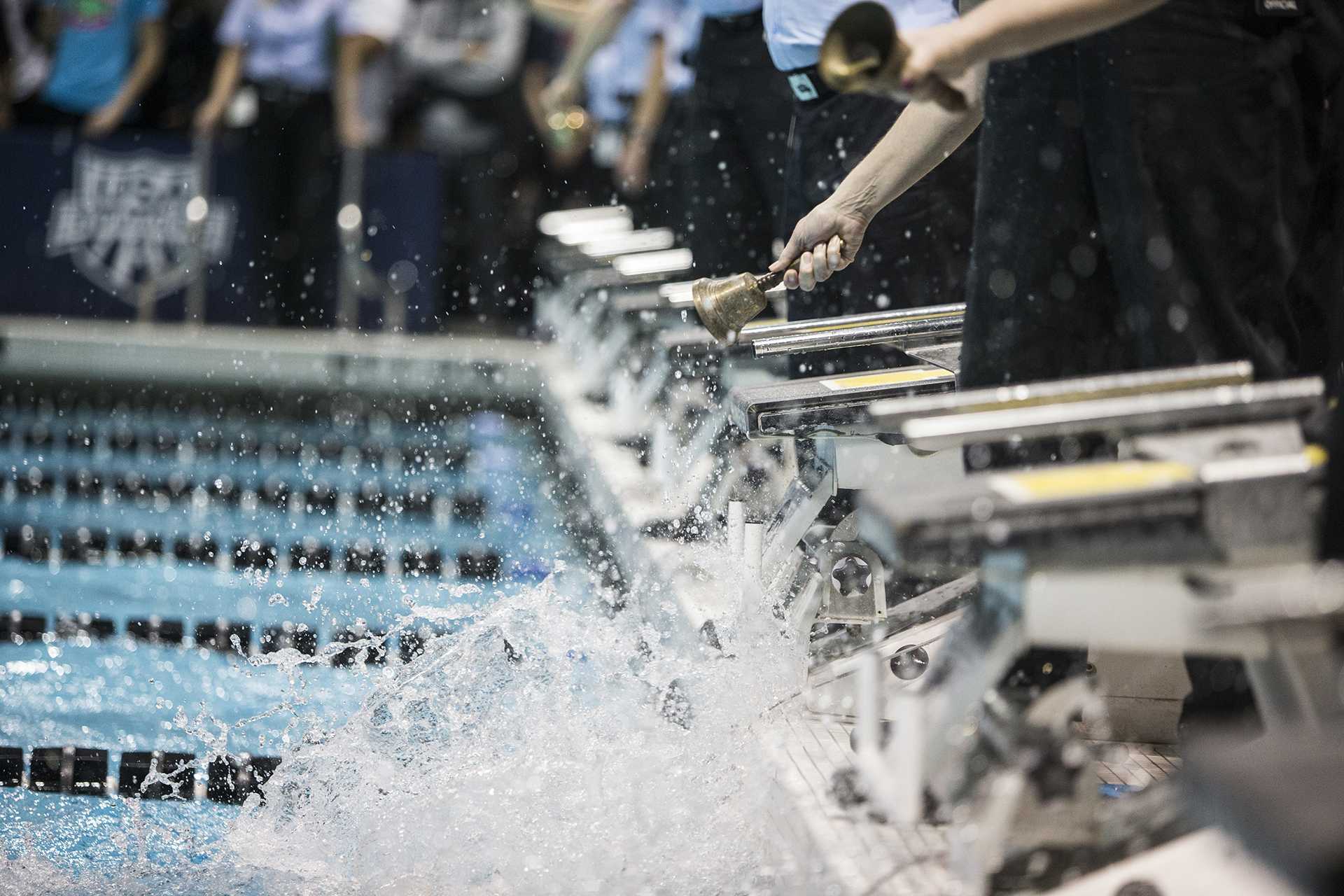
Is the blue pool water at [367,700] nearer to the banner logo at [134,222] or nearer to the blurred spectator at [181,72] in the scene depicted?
the banner logo at [134,222]

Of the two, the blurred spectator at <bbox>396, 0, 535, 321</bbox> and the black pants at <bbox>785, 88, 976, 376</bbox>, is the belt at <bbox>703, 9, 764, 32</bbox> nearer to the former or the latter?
the black pants at <bbox>785, 88, 976, 376</bbox>

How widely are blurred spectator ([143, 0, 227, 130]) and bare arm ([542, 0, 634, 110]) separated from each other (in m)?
3.21

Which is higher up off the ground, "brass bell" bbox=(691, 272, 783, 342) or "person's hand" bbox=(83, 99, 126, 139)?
"person's hand" bbox=(83, 99, 126, 139)

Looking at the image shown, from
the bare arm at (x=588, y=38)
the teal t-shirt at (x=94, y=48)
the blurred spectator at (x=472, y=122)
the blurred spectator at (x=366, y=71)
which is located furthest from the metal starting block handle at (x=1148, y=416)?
the teal t-shirt at (x=94, y=48)

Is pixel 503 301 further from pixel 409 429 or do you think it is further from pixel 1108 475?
pixel 1108 475

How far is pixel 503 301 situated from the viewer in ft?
→ 24.8

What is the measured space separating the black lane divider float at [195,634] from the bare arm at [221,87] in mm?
4241

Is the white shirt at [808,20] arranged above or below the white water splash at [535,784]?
above

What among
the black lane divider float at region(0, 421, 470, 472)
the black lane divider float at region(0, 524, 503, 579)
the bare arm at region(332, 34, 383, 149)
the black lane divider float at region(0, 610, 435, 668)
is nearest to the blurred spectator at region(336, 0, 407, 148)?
the bare arm at region(332, 34, 383, 149)

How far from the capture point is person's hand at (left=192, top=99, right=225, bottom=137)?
22.4 feet

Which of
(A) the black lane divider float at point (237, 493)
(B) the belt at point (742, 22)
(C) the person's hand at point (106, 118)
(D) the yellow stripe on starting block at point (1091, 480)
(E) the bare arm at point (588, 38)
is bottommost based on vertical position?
(A) the black lane divider float at point (237, 493)

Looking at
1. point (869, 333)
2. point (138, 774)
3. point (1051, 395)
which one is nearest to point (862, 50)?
point (1051, 395)

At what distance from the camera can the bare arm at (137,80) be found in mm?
6812

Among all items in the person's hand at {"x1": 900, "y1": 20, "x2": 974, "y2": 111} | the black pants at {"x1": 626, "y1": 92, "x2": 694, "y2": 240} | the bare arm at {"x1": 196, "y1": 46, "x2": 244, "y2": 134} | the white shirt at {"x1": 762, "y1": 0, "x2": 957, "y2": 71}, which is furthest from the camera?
the bare arm at {"x1": 196, "y1": 46, "x2": 244, "y2": 134}
